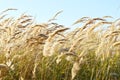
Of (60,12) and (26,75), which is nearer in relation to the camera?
(26,75)

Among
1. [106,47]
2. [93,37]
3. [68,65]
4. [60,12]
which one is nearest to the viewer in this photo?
[106,47]

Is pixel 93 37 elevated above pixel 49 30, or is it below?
below

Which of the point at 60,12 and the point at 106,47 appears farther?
the point at 60,12

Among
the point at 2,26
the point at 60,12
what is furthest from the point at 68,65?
the point at 2,26

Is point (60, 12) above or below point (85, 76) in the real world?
above

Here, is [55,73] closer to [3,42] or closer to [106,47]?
[106,47]

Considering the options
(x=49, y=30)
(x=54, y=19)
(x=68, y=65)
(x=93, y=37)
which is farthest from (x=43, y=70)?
(x=93, y=37)

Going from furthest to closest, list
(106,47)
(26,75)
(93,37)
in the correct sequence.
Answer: (93,37)
(106,47)
(26,75)

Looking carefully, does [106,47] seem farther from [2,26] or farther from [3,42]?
[2,26]

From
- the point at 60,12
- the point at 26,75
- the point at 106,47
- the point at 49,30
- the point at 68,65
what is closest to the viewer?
the point at 26,75

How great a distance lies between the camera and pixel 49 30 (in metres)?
3.35

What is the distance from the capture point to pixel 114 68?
3088 millimetres

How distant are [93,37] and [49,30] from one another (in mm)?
1261

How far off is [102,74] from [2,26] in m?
1.74
